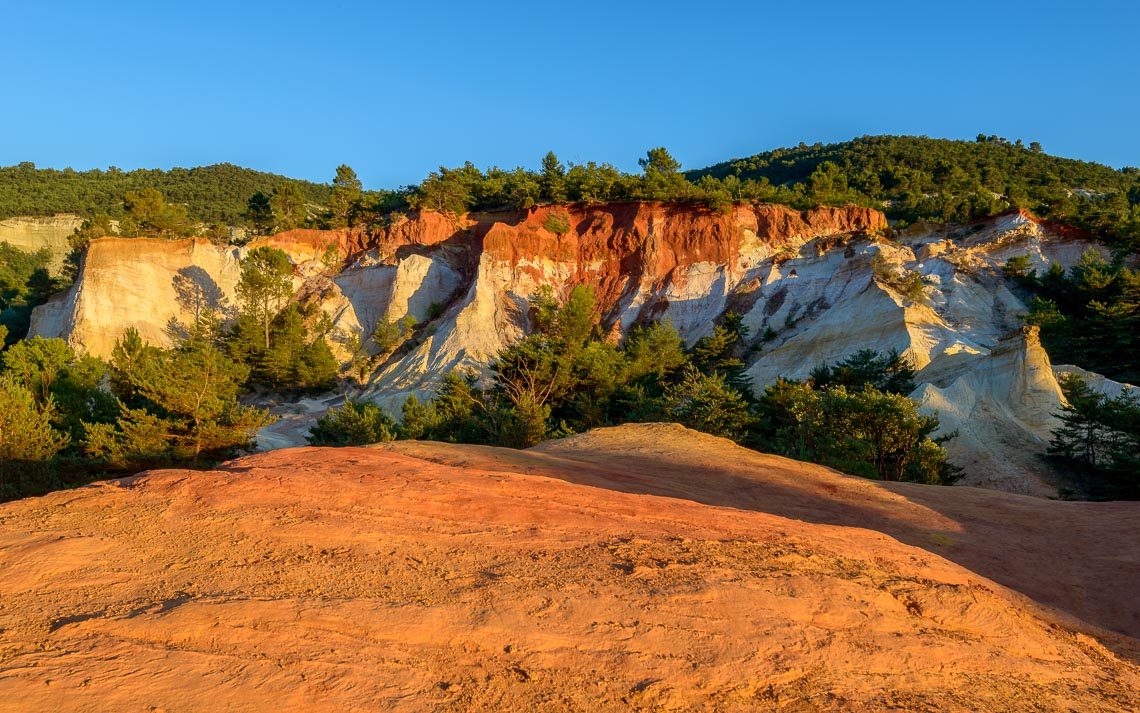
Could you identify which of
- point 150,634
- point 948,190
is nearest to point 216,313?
point 150,634

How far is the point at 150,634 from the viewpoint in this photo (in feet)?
13.1

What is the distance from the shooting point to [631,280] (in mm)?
39312

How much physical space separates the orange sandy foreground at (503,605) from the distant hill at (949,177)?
34.5 metres

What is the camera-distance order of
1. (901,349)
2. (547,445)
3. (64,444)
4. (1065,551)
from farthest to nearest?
(901,349) → (64,444) → (547,445) → (1065,551)

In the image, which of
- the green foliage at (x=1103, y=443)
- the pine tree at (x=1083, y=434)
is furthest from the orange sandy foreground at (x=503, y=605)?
the pine tree at (x=1083, y=434)

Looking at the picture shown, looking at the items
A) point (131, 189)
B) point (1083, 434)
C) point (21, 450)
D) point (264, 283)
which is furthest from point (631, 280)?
point (131, 189)

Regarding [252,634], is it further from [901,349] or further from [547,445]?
[901,349]

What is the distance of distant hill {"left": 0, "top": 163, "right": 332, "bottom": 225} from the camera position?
7781cm

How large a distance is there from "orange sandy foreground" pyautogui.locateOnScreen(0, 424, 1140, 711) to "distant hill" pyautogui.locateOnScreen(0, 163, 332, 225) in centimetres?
7660

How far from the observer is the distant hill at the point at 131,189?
77.8 metres

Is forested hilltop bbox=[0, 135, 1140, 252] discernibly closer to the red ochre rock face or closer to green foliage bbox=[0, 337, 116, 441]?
the red ochre rock face

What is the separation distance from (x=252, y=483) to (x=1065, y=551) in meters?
10.2

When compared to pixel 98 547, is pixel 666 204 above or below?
above

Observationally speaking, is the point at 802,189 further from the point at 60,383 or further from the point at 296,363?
the point at 60,383
